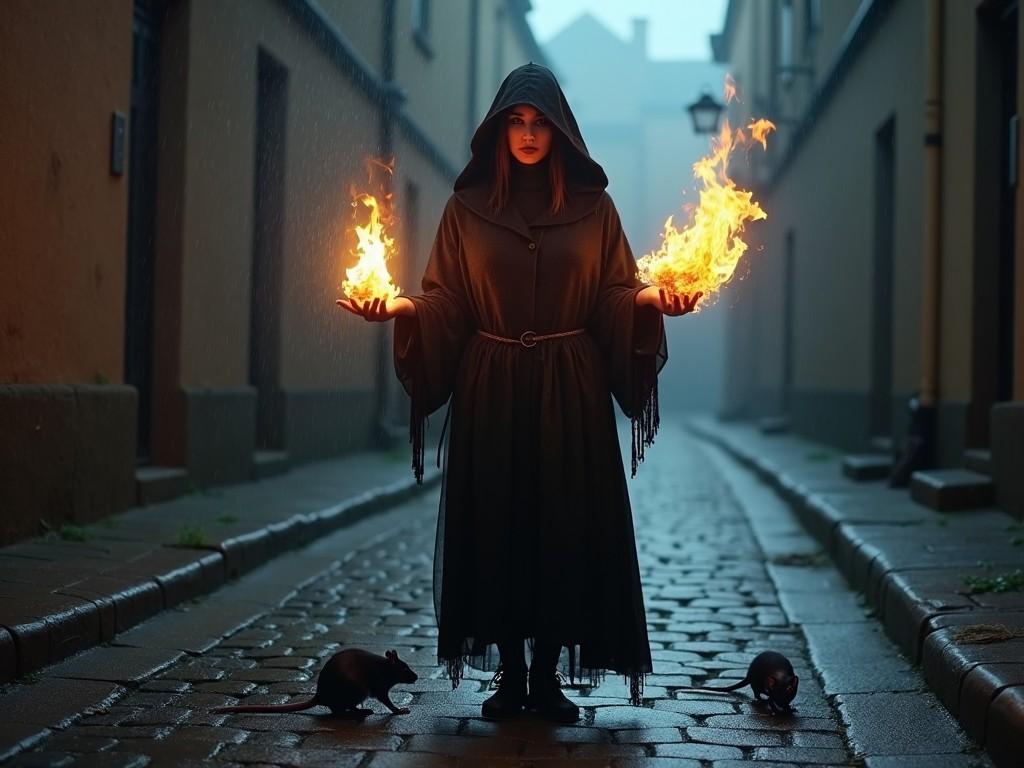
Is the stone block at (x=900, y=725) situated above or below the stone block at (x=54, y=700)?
above

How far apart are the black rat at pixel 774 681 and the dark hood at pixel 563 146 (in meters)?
1.61

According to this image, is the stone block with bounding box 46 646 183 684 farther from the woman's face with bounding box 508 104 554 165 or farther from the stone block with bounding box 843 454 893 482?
the stone block with bounding box 843 454 893 482

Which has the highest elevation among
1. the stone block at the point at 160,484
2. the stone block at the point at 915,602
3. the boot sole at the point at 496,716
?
the stone block at the point at 160,484

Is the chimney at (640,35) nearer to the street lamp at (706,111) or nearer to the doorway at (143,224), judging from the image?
the street lamp at (706,111)

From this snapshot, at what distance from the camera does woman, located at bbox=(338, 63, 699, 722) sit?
4328mm

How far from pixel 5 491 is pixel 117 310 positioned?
1897 mm

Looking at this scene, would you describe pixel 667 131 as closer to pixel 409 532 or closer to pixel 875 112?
pixel 875 112

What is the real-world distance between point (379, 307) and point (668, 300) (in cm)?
91

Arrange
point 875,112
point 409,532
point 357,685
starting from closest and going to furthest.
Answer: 1. point 357,685
2. point 409,532
3. point 875,112

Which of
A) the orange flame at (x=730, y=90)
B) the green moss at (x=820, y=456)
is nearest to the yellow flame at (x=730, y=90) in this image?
the orange flame at (x=730, y=90)

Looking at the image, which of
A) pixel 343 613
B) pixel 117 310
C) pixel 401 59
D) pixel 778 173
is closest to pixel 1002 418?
pixel 343 613

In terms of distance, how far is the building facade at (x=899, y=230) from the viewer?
918 cm

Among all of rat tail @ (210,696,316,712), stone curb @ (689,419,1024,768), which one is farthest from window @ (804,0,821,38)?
rat tail @ (210,696,316,712)

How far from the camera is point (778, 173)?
72.0ft
